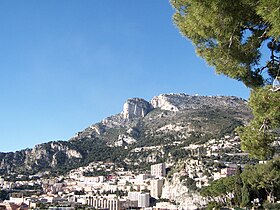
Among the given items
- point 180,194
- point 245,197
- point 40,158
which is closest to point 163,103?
point 40,158

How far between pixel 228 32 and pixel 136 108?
16151 cm

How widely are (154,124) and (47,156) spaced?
40454 mm

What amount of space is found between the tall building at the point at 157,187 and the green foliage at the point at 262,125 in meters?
78.6

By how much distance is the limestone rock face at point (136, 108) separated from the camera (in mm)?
166125

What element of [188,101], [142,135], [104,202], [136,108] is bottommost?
[104,202]

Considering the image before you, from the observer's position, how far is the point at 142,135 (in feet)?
451

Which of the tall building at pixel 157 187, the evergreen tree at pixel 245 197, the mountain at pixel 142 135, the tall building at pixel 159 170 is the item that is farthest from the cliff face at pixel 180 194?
the evergreen tree at pixel 245 197

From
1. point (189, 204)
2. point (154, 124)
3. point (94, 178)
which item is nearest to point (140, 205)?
point (189, 204)

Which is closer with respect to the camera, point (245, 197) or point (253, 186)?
point (245, 197)

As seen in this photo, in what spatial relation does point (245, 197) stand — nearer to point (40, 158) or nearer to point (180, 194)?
point (180, 194)

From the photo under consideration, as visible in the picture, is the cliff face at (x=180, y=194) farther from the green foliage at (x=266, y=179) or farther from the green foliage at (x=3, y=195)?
the green foliage at (x=3, y=195)

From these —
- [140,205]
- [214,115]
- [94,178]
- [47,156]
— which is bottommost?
[140,205]

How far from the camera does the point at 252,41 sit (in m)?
6.35

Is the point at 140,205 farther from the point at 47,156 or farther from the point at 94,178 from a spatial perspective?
the point at 47,156
